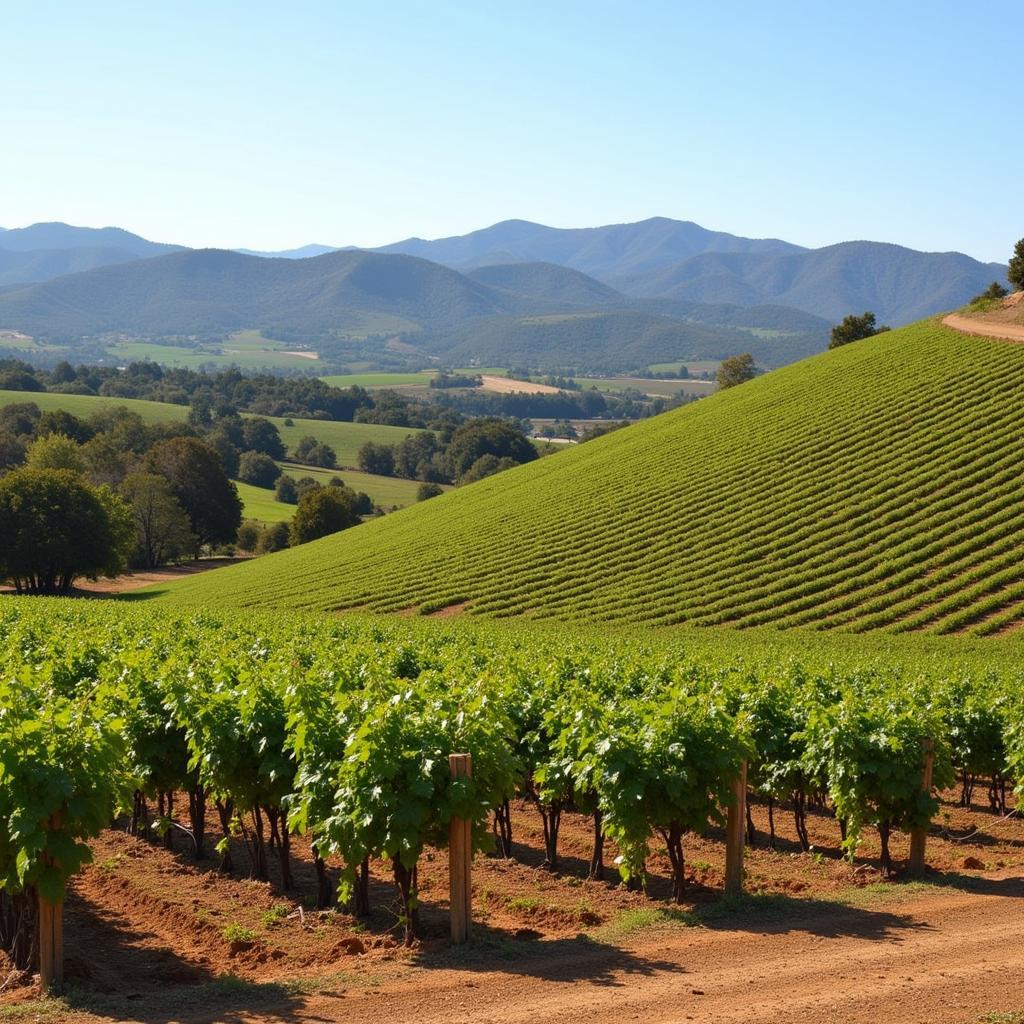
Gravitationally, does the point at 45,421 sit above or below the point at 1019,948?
above

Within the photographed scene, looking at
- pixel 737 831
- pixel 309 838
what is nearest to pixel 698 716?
pixel 737 831

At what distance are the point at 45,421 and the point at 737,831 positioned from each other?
119m

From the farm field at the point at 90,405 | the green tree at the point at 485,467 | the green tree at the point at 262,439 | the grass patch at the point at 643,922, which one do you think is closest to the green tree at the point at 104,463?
the green tree at the point at 485,467

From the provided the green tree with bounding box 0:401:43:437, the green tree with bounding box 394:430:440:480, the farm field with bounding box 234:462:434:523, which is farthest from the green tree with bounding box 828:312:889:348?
the green tree with bounding box 0:401:43:437

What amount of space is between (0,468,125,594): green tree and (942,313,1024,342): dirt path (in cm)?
5639

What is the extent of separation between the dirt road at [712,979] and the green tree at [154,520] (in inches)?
3090

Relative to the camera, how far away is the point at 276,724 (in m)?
13.0

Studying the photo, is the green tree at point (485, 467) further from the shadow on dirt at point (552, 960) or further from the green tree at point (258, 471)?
the shadow on dirt at point (552, 960)

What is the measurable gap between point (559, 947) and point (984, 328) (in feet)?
222

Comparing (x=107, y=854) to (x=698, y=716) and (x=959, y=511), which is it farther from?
(x=959, y=511)

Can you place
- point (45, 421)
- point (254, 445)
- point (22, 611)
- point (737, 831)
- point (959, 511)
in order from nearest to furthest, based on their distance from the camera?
point (737, 831), point (22, 611), point (959, 511), point (45, 421), point (254, 445)

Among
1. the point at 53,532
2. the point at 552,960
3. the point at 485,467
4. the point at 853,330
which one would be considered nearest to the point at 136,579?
the point at 53,532

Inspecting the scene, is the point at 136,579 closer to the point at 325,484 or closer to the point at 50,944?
the point at 325,484

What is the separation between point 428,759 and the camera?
35.8ft
